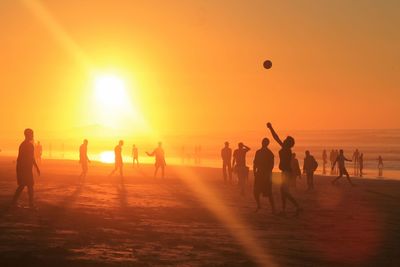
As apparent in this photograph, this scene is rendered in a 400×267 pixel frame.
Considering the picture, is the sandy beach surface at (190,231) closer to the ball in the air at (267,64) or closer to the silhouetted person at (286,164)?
the silhouetted person at (286,164)

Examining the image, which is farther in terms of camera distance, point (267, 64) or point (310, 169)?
point (310, 169)

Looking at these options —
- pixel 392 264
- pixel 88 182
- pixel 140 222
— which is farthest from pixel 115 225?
pixel 88 182

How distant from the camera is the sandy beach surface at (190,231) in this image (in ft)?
30.8

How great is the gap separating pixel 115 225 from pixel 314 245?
14.9 ft

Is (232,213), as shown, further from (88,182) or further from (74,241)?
(88,182)

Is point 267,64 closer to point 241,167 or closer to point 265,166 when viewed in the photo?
point 241,167

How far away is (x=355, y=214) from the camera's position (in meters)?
16.3

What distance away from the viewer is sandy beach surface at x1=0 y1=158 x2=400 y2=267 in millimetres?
9383

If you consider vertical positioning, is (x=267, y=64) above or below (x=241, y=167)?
above

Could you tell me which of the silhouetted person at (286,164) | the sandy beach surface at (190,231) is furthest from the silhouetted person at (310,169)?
the silhouetted person at (286,164)

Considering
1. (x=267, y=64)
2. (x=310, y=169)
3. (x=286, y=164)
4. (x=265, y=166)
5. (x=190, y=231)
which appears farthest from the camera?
(x=310, y=169)

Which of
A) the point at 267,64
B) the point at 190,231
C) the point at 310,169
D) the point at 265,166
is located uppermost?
the point at 267,64

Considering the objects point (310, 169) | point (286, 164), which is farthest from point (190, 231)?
point (310, 169)

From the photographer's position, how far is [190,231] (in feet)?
41.0
